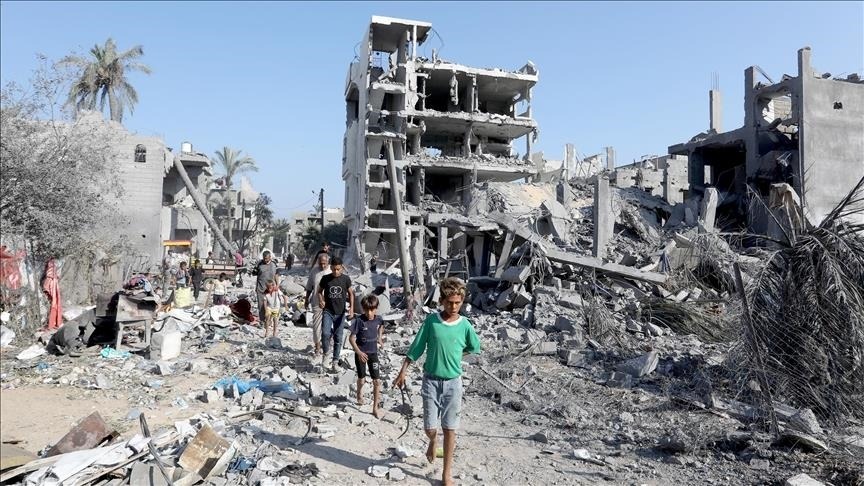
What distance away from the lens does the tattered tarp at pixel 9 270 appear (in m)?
10.4

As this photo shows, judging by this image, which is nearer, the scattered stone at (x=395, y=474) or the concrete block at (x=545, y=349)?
the scattered stone at (x=395, y=474)

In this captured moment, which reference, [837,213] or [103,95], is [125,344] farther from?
[103,95]

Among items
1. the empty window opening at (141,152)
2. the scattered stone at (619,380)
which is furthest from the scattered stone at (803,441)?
the empty window opening at (141,152)

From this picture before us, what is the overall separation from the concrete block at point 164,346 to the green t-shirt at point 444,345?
623 centimetres

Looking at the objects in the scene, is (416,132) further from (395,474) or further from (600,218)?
(395,474)

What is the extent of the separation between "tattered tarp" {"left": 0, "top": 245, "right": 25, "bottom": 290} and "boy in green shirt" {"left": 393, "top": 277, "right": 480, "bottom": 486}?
31.3 feet

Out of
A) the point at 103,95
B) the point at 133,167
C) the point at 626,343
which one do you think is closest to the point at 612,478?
the point at 626,343

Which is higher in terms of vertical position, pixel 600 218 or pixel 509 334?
pixel 600 218

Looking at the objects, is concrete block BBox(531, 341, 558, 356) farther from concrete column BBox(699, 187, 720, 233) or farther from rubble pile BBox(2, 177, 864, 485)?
concrete column BBox(699, 187, 720, 233)

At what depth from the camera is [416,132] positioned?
32.0 m

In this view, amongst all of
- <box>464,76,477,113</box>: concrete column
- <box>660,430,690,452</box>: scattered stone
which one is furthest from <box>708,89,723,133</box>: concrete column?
<box>660,430,690,452</box>: scattered stone

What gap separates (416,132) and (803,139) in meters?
18.3

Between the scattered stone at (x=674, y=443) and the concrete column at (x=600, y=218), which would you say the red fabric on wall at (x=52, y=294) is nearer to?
the scattered stone at (x=674, y=443)

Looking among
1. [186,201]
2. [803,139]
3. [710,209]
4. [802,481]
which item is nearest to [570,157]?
[803,139]
